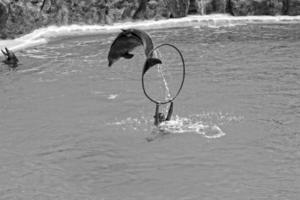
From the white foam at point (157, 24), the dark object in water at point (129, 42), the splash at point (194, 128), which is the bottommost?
the splash at point (194, 128)

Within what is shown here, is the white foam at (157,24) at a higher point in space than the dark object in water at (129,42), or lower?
lower

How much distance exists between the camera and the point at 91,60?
22.6m

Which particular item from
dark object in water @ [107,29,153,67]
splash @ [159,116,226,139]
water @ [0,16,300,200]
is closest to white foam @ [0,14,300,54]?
water @ [0,16,300,200]

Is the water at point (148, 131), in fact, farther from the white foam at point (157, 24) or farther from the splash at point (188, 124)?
the white foam at point (157, 24)

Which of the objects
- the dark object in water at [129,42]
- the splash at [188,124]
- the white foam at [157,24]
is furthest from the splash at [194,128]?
the white foam at [157,24]

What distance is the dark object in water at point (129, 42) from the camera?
32.8ft

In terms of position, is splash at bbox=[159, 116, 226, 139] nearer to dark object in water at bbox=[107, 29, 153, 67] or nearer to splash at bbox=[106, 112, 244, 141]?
splash at bbox=[106, 112, 244, 141]

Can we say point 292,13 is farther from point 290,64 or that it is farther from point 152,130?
point 152,130

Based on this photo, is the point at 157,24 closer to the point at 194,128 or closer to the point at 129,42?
the point at 194,128

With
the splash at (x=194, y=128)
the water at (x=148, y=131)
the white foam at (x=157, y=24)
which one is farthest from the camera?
the white foam at (x=157, y=24)

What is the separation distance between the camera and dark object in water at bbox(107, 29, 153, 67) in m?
9.98

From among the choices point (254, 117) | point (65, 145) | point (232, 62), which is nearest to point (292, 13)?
point (232, 62)

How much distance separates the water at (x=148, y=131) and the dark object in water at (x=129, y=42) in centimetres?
245

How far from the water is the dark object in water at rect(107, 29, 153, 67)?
245 cm
